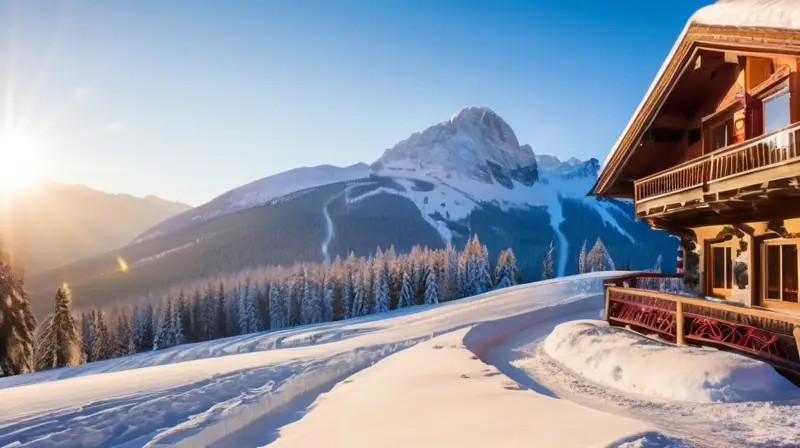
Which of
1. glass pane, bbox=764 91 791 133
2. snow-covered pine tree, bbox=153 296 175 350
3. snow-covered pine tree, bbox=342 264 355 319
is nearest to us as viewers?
glass pane, bbox=764 91 791 133

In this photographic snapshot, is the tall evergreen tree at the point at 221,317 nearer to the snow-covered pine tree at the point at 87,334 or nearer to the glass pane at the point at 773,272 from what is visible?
the snow-covered pine tree at the point at 87,334

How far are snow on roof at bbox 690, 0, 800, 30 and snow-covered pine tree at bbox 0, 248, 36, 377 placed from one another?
141 ft

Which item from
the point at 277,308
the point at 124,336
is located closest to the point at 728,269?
the point at 277,308

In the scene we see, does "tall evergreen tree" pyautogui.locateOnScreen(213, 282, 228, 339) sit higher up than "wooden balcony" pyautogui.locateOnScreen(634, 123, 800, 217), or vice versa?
"wooden balcony" pyautogui.locateOnScreen(634, 123, 800, 217)

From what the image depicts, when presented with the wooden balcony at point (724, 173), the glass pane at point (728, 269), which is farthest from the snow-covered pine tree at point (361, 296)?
the glass pane at point (728, 269)

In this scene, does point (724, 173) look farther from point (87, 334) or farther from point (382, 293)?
point (87, 334)

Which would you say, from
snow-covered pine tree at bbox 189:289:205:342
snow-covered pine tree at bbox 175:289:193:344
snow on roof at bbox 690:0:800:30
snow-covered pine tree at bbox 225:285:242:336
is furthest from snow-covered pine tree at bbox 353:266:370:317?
snow on roof at bbox 690:0:800:30

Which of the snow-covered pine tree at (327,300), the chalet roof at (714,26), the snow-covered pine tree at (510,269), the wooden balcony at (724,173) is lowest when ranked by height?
the snow-covered pine tree at (327,300)

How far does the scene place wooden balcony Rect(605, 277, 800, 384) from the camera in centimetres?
958

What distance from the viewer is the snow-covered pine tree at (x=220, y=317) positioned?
76688mm

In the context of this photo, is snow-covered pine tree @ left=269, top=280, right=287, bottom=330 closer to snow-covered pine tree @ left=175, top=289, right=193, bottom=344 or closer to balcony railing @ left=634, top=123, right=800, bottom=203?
snow-covered pine tree @ left=175, top=289, right=193, bottom=344

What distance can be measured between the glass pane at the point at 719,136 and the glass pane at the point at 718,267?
3.46 metres

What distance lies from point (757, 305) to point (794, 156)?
6.06m

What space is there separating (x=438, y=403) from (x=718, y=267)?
12215mm
